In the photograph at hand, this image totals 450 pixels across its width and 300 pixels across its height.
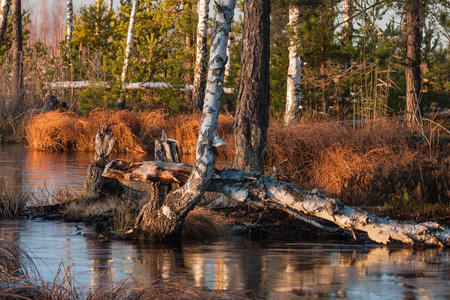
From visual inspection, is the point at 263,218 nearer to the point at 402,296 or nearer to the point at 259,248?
the point at 259,248

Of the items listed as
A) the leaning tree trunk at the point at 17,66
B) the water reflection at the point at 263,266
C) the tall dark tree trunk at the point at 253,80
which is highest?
the leaning tree trunk at the point at 17,66

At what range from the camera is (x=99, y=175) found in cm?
936

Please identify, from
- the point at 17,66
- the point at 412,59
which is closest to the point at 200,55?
the point at 17,66

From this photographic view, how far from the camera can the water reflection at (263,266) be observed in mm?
5340

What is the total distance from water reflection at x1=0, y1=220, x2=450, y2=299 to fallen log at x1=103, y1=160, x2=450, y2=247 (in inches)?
8.6

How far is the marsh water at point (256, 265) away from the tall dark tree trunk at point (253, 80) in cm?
211

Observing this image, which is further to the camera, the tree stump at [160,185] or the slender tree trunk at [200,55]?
the slender tree trunk at [200,55]

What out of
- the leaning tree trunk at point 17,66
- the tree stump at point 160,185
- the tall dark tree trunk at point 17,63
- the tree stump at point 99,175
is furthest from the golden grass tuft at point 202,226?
the tall dark tree trunk at point 17,63

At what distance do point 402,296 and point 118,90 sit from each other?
2000cm

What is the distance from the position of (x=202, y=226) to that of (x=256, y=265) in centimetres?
177

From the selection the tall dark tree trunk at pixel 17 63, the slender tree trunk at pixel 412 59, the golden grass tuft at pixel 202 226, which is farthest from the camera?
the tall dark tree trunk at pixel 17 63

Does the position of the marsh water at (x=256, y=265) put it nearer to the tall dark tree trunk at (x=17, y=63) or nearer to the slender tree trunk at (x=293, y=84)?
the slender tree trunk at (x=293, y=84)

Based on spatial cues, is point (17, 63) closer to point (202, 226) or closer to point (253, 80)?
point (253, 80)

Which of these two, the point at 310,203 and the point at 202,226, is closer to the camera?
the point at 310,203
